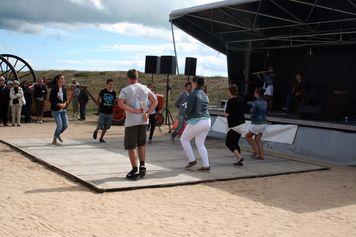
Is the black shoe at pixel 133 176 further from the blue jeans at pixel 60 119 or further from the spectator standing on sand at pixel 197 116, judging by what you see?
the blue jeans at pixel 60 119

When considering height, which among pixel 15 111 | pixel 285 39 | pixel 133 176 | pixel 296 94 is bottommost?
pixel 133 176

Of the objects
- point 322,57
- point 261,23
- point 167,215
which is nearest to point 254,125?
point 167,215

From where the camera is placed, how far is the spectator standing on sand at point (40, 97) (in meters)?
16.9

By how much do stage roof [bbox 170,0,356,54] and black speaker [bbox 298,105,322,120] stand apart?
231 centimetres

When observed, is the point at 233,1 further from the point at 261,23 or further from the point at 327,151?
the point at 327,151

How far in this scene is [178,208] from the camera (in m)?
5.48

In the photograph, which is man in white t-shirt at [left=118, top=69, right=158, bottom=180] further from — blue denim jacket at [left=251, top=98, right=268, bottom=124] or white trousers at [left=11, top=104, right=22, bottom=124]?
white trousers at [left=11, top=104, right=22, bottom=124]

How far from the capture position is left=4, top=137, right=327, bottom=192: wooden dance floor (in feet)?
22.1

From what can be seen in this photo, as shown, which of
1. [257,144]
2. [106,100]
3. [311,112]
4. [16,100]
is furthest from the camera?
[16,100]

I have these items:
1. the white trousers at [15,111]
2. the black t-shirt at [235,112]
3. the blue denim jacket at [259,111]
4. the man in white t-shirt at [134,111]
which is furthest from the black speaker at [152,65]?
the man in white t-shirt at [134,111]

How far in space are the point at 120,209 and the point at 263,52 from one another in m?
11.8

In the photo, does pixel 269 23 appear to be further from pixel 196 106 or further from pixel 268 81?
pixel 196 106

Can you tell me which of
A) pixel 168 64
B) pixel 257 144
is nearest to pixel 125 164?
pixel 257 144

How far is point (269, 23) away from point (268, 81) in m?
2.20
